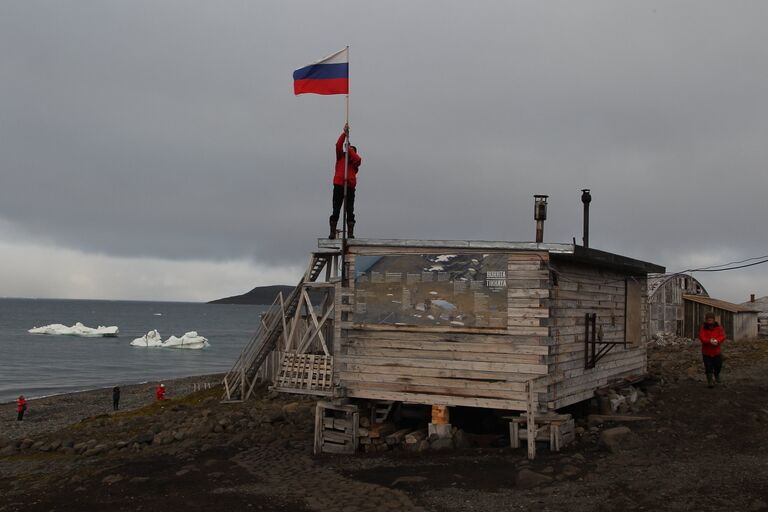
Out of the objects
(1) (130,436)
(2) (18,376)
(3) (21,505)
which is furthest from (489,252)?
(2) (18,376)

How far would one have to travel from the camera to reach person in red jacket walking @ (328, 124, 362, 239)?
1662cm

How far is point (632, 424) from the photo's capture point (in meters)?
15.6

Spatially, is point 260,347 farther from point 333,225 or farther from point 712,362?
point 712,362

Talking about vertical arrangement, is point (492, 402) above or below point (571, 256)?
below

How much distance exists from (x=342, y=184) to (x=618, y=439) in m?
8.24

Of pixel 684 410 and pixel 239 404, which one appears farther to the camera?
pixel 239 404

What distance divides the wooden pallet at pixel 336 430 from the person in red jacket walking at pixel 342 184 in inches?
155

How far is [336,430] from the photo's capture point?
15.9 metres

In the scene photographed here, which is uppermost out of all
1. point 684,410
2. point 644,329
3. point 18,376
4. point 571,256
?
point 571,256

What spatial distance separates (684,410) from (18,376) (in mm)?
58741

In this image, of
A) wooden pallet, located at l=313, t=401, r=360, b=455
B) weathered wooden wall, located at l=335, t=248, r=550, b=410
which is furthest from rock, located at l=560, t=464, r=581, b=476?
wooden pallet, located at l=313, t=401, r=360, b=455

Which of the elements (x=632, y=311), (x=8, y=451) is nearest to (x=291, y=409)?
(x=8, y=451)

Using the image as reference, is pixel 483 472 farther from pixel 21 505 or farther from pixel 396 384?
pixel 21 505

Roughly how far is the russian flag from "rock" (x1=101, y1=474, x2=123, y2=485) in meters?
9.47
